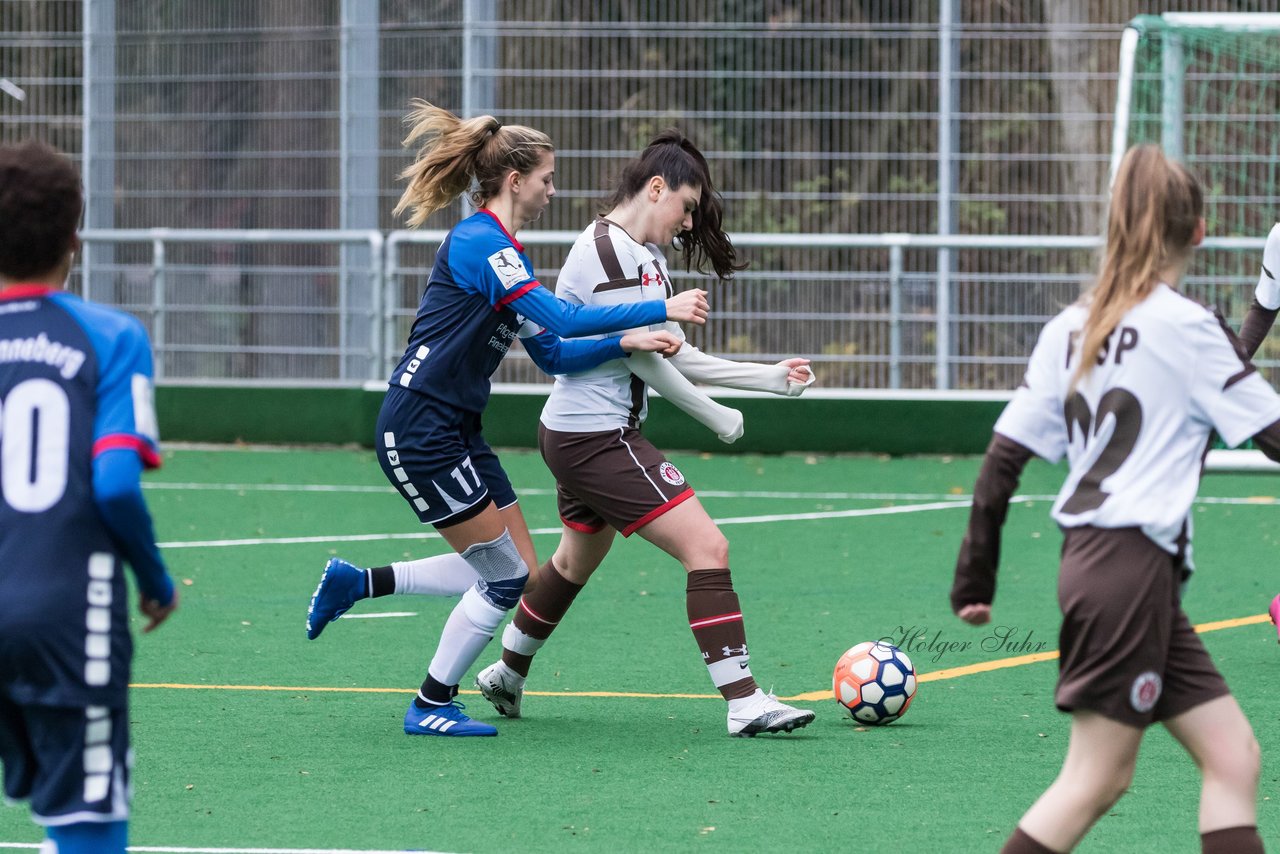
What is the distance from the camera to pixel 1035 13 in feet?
46.7

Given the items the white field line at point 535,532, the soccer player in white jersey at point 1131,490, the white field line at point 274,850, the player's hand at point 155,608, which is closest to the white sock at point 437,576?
the white field line at point 274,850

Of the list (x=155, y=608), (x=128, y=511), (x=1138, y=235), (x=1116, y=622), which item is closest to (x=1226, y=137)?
(x=1138, y=235)

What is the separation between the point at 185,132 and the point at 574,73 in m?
3.36

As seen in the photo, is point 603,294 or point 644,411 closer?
point 603,294

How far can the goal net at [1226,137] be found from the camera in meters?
13.2

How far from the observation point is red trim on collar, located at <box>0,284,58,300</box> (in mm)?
3266

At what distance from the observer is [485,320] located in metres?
5.72

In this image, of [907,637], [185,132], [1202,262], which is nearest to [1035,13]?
[1202,262]

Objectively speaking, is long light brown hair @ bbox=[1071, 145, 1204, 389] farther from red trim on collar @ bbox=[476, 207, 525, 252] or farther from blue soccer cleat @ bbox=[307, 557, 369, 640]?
blue soccer cleat @ bbox=[307, 557, 369, 640]

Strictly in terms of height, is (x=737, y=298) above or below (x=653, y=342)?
below

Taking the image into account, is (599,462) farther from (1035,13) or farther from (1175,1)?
(1175,1)

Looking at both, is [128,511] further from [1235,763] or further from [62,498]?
[1235,763]

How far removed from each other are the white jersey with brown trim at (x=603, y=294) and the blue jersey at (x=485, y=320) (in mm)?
112

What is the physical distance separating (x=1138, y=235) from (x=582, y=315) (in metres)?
2.36
